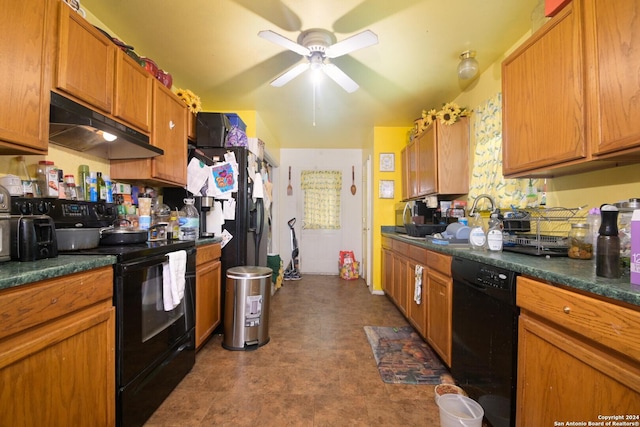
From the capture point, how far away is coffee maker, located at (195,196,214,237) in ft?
8.15

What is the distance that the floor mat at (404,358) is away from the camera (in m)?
1.84

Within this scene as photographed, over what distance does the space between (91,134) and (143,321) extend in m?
1.08

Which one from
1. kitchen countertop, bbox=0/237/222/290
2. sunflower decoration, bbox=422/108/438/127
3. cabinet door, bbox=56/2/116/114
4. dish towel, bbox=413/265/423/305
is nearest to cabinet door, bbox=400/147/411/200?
sunflower decoration, bbox=422/108/438/127

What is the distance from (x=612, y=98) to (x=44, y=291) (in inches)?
87.7

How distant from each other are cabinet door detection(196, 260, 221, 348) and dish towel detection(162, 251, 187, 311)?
1.20 feet

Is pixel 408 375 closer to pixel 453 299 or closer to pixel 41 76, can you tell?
pixel 453 299

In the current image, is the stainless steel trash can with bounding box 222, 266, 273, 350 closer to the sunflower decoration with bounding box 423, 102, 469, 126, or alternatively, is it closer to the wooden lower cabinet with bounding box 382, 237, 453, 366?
the wooden lower cabinet with bounding box 382, 237, 453, 366

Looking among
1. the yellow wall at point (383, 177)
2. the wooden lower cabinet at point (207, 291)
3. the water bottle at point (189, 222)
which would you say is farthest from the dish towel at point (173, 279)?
the yellow wall at point (383, 177)

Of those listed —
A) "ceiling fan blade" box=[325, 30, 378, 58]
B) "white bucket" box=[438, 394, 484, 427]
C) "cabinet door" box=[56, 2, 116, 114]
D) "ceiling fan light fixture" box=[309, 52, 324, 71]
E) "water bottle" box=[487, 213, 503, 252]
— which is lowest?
"white bucket" box=[438, 394, 484, 427]

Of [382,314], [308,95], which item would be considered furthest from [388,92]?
[382,314]

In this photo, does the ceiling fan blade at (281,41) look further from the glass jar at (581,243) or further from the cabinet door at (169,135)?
the glass jar at (581,243)

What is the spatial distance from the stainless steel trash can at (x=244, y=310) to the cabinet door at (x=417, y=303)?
4.34ft

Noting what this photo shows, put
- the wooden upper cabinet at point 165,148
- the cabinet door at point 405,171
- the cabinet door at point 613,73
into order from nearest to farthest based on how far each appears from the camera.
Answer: the cabinet door at point 613,73 < the wooden upper cabinet at point 165,148 < the cabinet door at point 405,171

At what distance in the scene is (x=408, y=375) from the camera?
1875 mm
